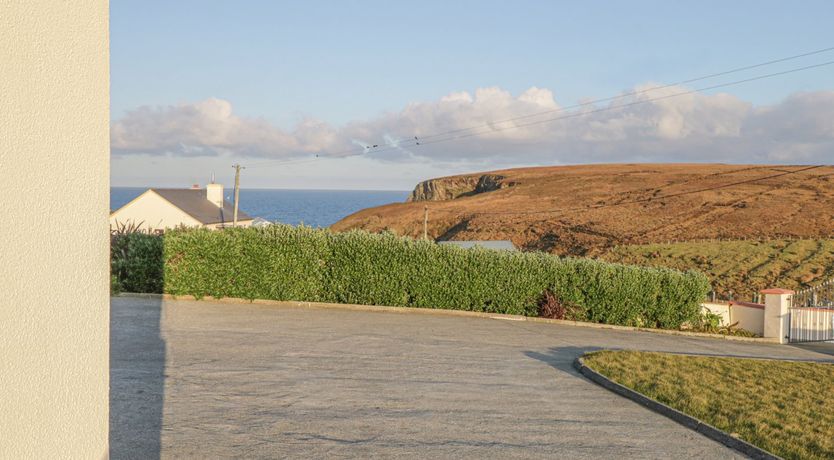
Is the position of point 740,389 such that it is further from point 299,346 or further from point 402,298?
point 402,298

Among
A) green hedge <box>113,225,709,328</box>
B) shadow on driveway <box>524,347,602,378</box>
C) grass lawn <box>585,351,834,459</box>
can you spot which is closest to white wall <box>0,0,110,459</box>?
grass lawn <box>585,351,834,459</box>

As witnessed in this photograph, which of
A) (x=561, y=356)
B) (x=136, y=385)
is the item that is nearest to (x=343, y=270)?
(x=561, y=356)

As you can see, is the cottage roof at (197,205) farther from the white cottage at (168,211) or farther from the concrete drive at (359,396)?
the concrete drive at (359,396)

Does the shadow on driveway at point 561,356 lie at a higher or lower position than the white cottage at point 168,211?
lower

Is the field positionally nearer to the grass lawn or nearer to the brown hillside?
the brown hillside

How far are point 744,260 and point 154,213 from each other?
1749 inches

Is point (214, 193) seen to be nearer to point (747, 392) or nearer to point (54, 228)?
point (747, 392)

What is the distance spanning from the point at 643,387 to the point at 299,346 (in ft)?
22.5

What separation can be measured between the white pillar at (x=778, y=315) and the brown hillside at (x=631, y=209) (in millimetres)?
26075

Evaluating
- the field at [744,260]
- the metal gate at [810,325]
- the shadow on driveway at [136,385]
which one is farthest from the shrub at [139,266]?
the field at [744,260]

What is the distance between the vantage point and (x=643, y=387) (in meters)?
11.8

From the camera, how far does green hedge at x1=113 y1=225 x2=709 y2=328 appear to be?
22141 millimetres

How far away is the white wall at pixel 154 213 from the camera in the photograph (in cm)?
5766

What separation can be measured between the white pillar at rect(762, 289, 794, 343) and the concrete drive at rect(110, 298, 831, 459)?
741cm
